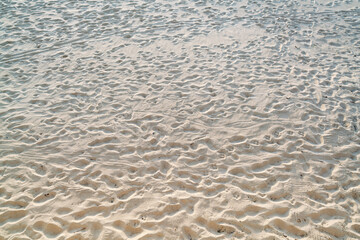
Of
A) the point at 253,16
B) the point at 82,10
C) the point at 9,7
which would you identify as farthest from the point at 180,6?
the point at 9,7

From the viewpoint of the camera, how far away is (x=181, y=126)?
641 centimetres

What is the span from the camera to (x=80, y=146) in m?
5.98

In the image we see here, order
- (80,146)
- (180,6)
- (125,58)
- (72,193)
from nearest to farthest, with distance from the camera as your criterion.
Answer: (72,193) < (80,146) < (125,58) < (180,6)

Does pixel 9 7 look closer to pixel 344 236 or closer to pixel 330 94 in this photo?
pixel 330 94

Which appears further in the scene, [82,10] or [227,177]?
[82,10]

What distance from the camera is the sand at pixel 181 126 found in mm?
4719

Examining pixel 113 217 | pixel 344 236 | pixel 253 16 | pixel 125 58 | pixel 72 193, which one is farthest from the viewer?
pixel 253 16

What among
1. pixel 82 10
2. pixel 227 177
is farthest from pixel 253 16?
pixel 227 177

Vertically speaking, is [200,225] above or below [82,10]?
below

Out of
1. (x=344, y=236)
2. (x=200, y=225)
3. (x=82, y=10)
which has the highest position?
(x=82, y=10)

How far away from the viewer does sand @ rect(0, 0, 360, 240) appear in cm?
472

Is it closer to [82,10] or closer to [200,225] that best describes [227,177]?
[200,225]

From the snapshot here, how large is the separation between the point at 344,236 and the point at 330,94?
11.8 ft

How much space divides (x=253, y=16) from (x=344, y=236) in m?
8.04
